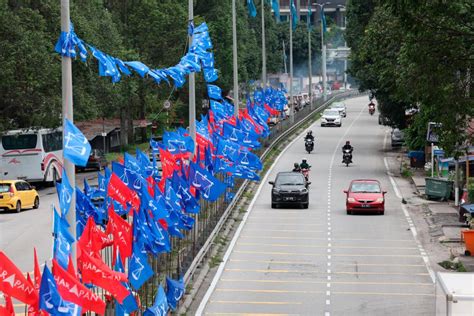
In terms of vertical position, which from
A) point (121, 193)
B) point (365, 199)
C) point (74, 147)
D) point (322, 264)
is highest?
point (74, 147)

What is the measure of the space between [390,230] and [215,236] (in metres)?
7.40

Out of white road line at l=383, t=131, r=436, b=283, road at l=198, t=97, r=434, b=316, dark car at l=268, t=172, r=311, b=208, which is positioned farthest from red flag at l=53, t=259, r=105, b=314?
dark car at l=268, t=172, r=311, b=208

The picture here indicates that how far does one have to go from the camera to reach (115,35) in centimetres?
7269

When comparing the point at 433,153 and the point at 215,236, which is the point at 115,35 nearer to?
the point at 433,153

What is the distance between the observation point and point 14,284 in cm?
1875

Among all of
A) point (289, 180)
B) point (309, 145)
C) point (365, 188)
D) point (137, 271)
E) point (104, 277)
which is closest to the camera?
point (104, 277)

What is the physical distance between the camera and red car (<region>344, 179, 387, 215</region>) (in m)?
47.5

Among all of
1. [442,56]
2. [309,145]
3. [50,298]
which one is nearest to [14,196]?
[442,56]

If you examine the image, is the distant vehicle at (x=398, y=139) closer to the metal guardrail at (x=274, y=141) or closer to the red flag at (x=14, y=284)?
the metal guardrail at (x=274, y=141)

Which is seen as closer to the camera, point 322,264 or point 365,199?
point 322,264

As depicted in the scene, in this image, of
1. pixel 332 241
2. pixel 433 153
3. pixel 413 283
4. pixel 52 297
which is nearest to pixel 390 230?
pixel 332 241

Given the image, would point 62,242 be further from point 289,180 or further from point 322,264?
point 289,180

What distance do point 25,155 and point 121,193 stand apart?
1335 inches

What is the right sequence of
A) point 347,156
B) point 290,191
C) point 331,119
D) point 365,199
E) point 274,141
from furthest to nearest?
1. point 331,119
2. point 274,141
3. point 347,156
4. point 290,191
5. point 365,199
